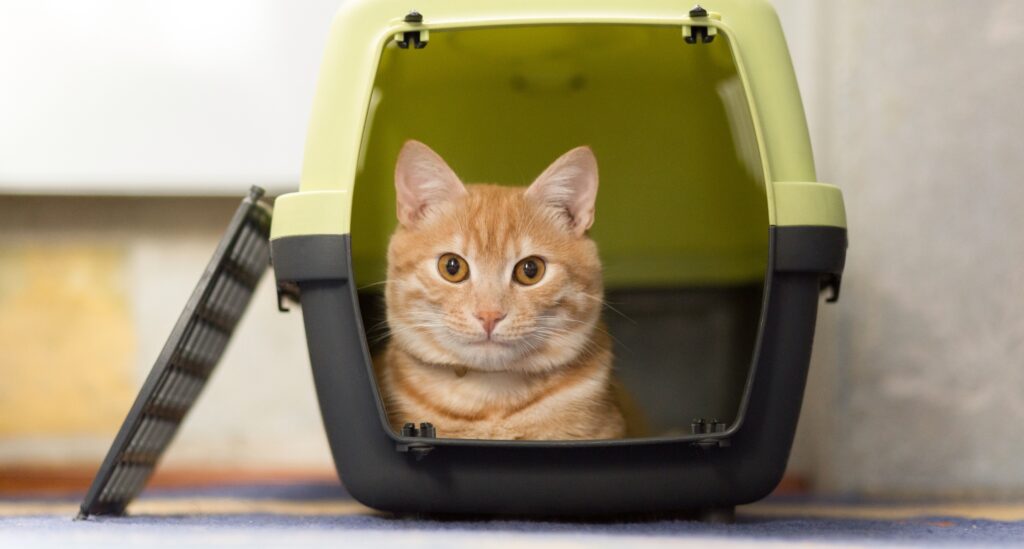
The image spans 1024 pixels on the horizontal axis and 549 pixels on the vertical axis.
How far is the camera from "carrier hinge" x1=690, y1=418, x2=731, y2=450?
935 mm

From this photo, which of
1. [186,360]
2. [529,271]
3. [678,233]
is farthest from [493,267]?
[186,360]

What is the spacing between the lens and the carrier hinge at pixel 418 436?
0.93 metres

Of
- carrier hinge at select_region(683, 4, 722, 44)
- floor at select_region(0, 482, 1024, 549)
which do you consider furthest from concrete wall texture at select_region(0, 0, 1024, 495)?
carrier hinge at select_region(683, 4, 722, 44)

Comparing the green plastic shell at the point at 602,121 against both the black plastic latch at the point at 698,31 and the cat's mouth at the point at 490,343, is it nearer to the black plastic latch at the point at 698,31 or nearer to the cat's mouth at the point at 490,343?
the black plastic latch at the point at 698,31

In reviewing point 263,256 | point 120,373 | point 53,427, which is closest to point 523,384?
point 263,256

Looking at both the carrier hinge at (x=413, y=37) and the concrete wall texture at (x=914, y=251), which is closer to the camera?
the carrier hinge at (x=413, y=37)

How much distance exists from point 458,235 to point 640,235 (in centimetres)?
29

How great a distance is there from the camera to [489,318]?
0.96m

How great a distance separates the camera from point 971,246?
4.61 feet

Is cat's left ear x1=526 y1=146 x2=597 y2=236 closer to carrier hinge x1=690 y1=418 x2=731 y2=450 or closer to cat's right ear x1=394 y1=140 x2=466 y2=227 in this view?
cat's right ear x1=394 y1=140 x2=466 y2=227

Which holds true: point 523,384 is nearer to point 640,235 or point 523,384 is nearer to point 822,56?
point 640,235

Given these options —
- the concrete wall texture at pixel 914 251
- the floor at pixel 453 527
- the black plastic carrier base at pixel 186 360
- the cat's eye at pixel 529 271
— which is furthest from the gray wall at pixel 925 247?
the black plastic carrier base at pixel 186 360

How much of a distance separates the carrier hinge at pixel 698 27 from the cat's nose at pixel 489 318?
37 cm

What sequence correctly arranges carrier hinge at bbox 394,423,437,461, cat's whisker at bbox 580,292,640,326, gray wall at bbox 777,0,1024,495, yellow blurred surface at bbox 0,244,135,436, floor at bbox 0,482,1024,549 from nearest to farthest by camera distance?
floor at bbox 0,482,1024,549, carrier hinge at bbox 394,423,437,461, cat's whisker at bbox 580,292,640,326, gray wall at bbox 777,0,1024,495, yellow blurred surface at bbox 0,244,135,436
